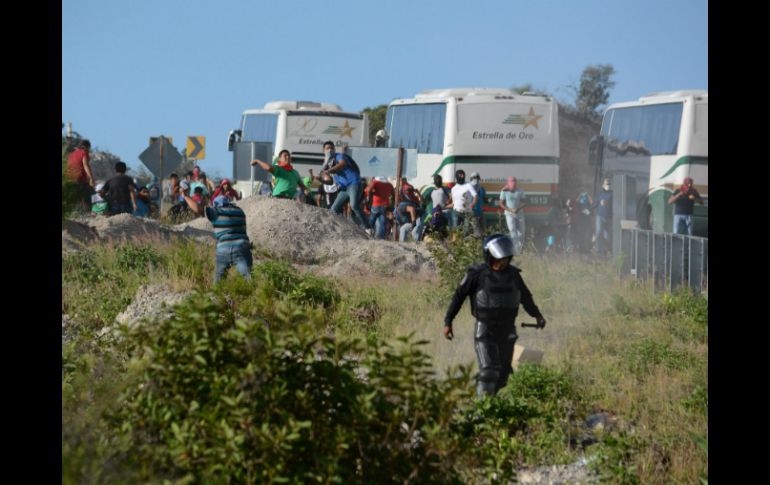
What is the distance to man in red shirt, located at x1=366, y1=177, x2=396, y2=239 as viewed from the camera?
23.0 metres

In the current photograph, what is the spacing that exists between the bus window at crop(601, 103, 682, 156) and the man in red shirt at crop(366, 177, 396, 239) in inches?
264

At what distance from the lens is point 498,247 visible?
361 inches

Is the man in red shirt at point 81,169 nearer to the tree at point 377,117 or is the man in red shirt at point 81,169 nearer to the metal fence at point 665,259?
the metal fence at point 665,259

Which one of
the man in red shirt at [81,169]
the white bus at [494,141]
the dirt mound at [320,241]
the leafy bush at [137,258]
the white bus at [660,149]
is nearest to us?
the leafy bush at [137,258]

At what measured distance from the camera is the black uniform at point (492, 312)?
30.6ft

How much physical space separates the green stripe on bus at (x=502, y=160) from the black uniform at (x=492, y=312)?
17.1m

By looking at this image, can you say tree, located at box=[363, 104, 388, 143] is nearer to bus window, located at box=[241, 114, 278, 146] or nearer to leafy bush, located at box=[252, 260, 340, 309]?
bus window, located at box=[241, 114, 278, 146]

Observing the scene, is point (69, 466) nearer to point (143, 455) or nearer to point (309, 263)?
point (143, 455)

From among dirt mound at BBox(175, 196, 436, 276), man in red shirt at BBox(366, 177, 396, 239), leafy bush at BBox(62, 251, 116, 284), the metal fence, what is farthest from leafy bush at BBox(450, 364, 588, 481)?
man in red shirt at BBox(366, 177, 396, 239)

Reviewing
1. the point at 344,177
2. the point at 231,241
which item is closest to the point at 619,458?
the point at 231,241

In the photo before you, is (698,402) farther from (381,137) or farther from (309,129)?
(309,129)

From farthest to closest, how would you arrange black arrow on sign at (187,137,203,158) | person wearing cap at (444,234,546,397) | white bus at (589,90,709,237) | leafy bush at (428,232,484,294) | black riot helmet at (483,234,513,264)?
black arrow on sign at (187,137,203,158)
white bus at (589,90,709,237)
leafy bush at (428,232,484,294)
person wearing cap at (444,234,546,397)
black riot helmet at (483,234,513,264)

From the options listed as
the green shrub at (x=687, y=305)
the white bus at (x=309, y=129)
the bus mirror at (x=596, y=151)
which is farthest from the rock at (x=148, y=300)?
the white bus at (x=309, y=129)
